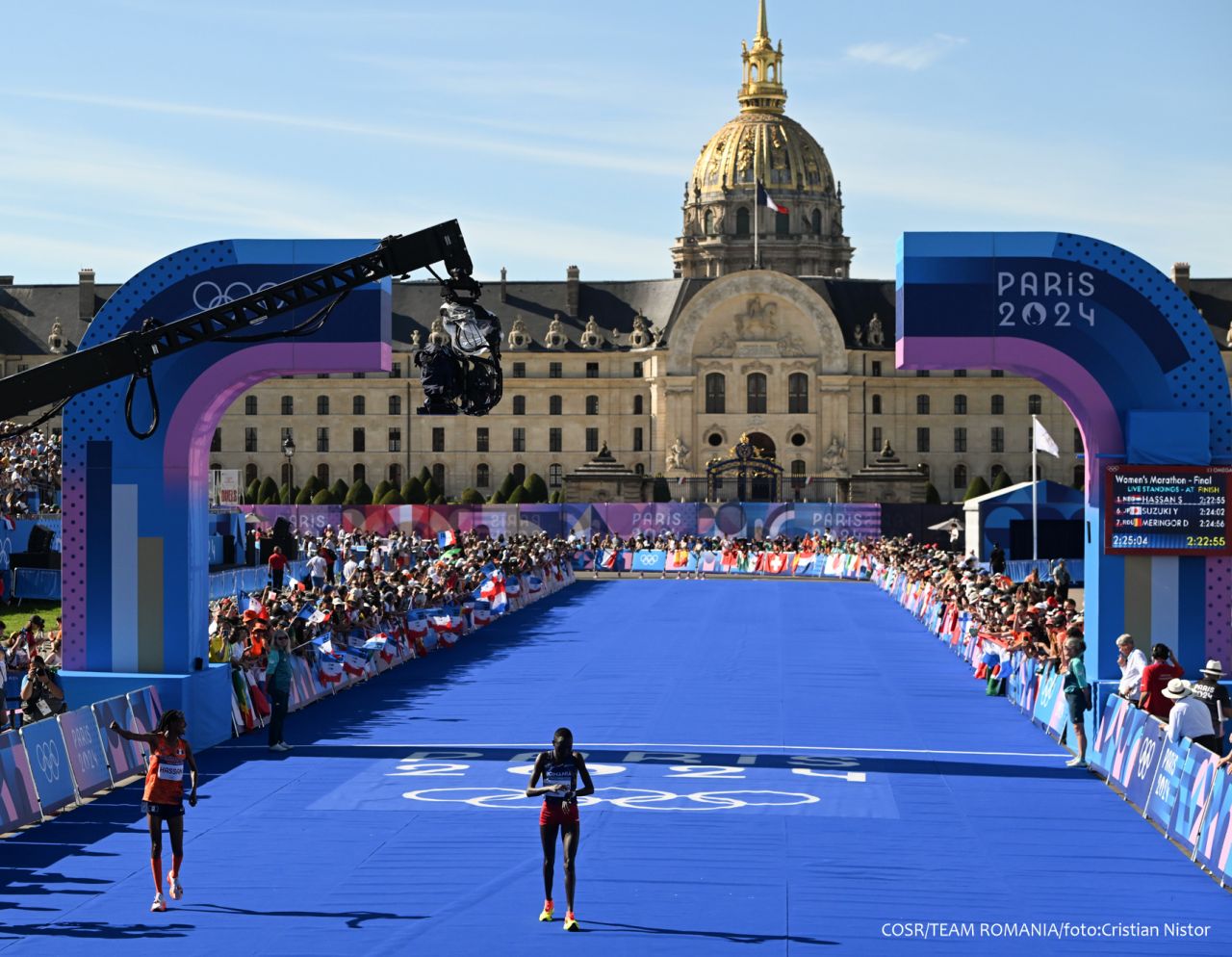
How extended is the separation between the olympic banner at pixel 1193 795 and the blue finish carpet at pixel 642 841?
32 cm

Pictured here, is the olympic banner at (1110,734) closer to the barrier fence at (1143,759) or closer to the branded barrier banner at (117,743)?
the barrier fence at (1143,759)

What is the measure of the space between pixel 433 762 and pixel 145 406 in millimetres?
5912

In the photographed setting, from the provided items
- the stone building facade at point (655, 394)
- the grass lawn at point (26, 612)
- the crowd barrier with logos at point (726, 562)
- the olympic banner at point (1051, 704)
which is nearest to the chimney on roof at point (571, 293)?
the stone building facade at point (655, 394)

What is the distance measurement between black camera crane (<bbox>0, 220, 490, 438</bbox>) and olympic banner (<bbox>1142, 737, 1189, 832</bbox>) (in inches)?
323

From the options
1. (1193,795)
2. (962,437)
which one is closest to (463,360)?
(1193,795)

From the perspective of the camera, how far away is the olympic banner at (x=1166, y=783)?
1719 centimetres

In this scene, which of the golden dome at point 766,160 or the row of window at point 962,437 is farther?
the golden dome at point 766,160

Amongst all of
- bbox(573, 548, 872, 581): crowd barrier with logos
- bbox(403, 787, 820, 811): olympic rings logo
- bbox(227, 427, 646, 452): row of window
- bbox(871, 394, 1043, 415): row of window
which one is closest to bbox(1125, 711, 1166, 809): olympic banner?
bbox(403, 787, 820, 811): olympic rings logo

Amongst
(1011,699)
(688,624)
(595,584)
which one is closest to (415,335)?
(595,584)

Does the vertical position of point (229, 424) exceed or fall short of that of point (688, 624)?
it exceeds it

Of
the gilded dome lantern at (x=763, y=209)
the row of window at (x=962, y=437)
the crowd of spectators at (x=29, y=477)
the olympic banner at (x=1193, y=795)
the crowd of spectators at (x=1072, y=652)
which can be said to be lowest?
the olympic banner at (x=1193, y=795)

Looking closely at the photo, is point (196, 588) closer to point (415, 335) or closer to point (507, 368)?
point (415, 335)

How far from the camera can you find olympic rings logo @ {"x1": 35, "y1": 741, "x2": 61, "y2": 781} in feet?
59.8

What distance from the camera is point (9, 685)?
23812 millimetres
